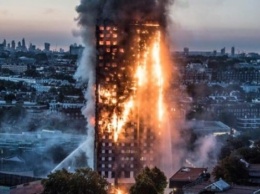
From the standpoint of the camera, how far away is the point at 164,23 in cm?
1485

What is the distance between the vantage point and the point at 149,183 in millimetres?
11875

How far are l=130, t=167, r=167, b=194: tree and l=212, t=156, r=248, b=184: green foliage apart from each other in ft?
4.17

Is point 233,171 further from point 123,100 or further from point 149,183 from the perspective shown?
point 123,100

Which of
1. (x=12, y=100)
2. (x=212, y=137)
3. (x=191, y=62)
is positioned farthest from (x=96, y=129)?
(x=191, y=62)

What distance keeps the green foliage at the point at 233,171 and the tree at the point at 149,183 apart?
1.27 m

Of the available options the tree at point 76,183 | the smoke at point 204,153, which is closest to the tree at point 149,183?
the tree at point 76,183

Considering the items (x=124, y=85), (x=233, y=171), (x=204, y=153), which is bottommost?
(x=204, y=153)

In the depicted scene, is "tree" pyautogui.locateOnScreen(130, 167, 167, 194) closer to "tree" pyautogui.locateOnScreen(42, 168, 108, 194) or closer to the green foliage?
"tree" pyautogui.locateOnScreen(42, 168, 108, 194)

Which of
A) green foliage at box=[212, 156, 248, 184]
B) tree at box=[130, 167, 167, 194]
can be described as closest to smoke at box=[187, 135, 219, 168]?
green foliage at box=[212, 156, 248, 184]

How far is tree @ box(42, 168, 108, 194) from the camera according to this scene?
11273 mm

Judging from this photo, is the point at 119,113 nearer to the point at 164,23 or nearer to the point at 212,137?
the point at 164,23

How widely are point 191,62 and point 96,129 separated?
89.9 feet

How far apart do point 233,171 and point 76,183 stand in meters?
3.25

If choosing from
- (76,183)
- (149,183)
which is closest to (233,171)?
(149,183)
